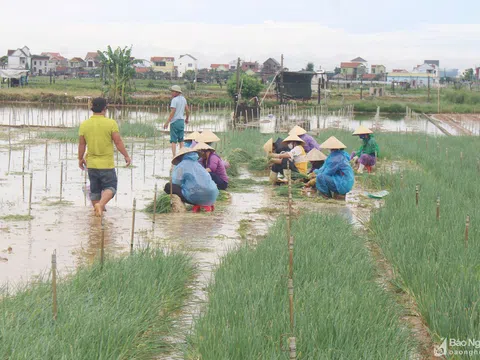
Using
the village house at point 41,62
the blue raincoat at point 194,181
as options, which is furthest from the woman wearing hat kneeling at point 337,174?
the village house at point 41,62

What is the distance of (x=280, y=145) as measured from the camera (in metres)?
8.63

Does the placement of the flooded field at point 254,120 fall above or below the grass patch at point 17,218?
above

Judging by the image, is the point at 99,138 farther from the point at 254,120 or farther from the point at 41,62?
the point at 41,62

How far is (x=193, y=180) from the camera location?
21.5 ft

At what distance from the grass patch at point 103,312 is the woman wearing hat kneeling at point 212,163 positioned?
3142 millimetres

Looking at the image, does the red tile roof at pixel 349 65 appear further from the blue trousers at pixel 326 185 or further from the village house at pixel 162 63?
the blue trousers at pixel 326 185

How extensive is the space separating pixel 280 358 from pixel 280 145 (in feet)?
19.7

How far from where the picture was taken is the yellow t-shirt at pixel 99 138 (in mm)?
5992

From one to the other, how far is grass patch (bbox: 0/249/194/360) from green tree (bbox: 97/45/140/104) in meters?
27.6

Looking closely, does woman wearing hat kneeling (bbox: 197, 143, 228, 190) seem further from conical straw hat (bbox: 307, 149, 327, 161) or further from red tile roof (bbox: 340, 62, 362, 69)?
red tile roof (bbox: 340, 62, 362, 69)

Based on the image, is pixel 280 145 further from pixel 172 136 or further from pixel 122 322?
pixel 122 322

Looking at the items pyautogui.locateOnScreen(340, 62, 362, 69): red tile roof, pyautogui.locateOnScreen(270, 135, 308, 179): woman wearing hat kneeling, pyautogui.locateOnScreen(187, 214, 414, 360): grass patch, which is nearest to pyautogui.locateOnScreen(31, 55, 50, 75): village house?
pyautogui.locateOnScreen(340, 62, 362, 69): red tile roof

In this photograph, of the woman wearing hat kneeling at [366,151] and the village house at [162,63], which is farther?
the village house at [162,63]

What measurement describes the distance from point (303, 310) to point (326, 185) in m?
4.53
